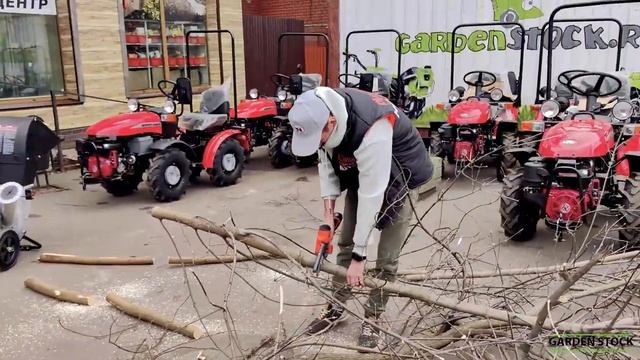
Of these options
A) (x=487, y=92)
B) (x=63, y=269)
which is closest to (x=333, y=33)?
(x=487, y=92)

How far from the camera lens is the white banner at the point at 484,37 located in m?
8.38

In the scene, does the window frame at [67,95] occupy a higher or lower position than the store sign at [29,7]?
lower

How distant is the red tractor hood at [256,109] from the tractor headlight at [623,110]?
500 cm

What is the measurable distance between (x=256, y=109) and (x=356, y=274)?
612 cm

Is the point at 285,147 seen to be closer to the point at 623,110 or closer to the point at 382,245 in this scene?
the point at 623,110

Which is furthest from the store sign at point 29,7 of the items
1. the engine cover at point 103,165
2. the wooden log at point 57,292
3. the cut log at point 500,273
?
the cut log at point 500,273

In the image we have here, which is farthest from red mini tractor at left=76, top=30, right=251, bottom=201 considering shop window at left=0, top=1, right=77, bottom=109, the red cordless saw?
the red cordless saw

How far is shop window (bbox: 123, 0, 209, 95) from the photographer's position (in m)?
10.5

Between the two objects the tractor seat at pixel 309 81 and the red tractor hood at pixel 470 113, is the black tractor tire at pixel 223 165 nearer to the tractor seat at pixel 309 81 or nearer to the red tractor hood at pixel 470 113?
the tractor seat at pixel 309 81

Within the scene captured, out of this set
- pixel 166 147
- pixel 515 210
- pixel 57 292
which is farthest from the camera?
pixel 166 147

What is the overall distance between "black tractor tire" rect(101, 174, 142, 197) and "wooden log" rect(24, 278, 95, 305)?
2.62 m

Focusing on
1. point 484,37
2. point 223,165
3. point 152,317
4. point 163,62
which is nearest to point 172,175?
point 223,165

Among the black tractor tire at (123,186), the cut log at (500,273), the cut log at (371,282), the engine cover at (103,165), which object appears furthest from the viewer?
the black tractor tire at (123,186)

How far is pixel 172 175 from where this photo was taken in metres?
6.66
